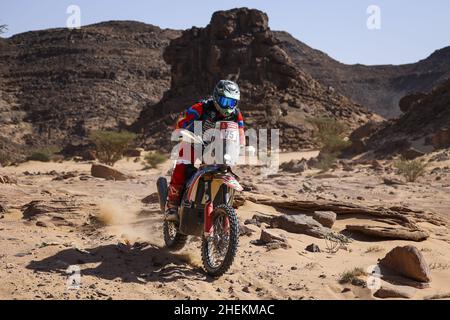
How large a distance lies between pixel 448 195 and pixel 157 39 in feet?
303

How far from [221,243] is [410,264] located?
6.81 feet

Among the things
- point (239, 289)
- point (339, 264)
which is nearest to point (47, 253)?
point (239, 289)

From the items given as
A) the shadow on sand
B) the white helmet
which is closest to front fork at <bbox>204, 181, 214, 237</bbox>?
the shadow on sand

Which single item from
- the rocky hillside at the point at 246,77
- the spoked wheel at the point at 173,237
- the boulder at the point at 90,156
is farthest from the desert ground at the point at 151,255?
the rocky hillside at the point at 246,77

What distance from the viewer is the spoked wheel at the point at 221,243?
5.58 m

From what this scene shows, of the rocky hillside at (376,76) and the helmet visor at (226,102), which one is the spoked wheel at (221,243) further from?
the rocky hillside at (376,76)

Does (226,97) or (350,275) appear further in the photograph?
(226,97)

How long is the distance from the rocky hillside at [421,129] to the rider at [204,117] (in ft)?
75.9

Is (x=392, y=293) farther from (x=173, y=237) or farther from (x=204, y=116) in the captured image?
(x=173, y=237)

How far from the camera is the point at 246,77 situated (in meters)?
51.9

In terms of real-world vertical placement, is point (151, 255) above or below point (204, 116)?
below

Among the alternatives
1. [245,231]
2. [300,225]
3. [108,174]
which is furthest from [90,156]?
[245,231]

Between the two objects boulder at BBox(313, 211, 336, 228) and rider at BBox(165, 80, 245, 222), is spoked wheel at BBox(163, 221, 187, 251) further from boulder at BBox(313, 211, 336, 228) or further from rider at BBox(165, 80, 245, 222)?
boulder at BBox(313, 211, 336, 228)

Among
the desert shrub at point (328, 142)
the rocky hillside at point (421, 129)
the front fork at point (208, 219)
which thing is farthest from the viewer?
the rocky hillside at point (421, 129)
